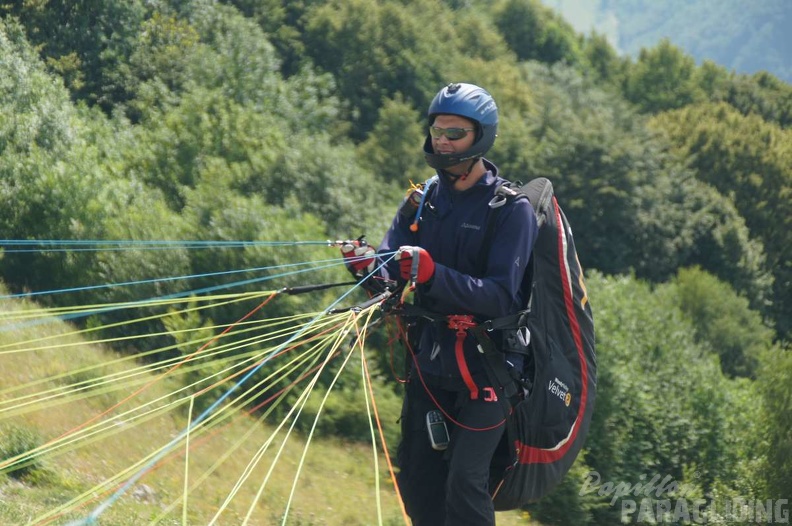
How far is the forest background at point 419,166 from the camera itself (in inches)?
945

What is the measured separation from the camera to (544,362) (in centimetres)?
569

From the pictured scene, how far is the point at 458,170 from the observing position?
554 centimetres

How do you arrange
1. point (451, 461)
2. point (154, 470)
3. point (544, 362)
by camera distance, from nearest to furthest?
1. point (451, 461)
2. point (544, 362)
3. point (154, 470)

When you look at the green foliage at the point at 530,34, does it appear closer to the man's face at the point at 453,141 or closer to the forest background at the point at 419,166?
the forest background at the point at 419,166

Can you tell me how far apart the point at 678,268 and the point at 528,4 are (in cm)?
3831

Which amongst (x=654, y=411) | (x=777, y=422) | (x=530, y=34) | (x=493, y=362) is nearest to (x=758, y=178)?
(x=530, y=34)

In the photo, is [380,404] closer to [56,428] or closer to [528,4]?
[56,428]

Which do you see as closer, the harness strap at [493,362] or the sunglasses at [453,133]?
the harness strap at [493,362]

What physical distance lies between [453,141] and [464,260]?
64cm

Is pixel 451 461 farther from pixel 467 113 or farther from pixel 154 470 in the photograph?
pixel 154 470

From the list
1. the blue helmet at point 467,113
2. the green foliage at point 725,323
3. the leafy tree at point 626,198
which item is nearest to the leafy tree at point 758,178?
the leafy tree at point 626,198

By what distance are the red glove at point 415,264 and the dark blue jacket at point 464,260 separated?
7 cm

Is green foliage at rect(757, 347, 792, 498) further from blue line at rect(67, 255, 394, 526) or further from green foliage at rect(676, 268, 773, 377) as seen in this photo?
green foliage at rect(676, 268, 773, 377)

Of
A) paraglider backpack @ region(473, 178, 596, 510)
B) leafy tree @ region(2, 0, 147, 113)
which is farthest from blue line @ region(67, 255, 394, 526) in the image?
leafy tree @ region(2, 0, 147, 113)
